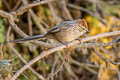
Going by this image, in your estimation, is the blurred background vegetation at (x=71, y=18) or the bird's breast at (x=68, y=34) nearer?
the bird's breast at (x=68, y=34)

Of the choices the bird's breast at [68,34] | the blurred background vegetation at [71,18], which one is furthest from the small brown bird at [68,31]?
the blurred background vegetation at [71,18]

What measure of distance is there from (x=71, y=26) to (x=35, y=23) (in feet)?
4.38

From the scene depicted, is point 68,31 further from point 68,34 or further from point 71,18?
point 71,18

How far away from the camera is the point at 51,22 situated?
12.2 ft

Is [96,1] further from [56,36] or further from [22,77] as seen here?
[22,77]

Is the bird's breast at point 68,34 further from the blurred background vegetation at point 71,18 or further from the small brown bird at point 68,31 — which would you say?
the blurred background vegetation at point 71,18

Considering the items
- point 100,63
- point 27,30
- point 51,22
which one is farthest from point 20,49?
point 100,63

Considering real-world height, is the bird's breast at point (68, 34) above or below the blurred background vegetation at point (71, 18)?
above

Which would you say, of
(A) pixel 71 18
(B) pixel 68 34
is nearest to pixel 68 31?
(B) pixel 68 34

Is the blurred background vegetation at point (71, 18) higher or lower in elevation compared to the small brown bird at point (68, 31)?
lower

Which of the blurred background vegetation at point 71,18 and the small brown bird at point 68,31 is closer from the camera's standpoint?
the small brown bird at point 68,31

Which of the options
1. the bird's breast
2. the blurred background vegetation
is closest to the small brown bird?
the bird's breast

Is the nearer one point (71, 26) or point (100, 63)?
point (71, 26)

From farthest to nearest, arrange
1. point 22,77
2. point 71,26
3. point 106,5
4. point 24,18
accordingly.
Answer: point 106,5
point 24,18
point 71,26
point 22,77
